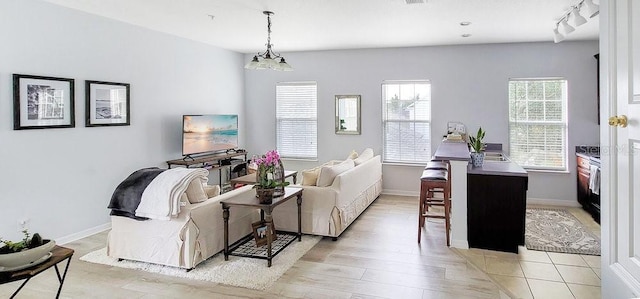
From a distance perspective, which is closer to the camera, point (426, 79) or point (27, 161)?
point (27, 161)

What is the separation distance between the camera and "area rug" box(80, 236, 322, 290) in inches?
130

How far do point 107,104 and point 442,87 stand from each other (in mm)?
4989

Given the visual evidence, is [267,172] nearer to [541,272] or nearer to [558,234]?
[541,272]

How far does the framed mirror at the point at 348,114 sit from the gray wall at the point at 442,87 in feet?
0.34

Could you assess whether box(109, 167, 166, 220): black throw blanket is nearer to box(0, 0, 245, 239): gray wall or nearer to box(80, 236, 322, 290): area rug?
box(80, 236, 322, 290): area rug

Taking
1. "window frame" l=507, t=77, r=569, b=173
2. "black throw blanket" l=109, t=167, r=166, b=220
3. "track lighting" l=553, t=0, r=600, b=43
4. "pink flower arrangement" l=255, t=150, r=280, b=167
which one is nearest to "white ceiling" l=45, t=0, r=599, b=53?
"track lighting" l=553, t=0, r=600, b=43

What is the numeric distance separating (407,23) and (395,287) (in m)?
3.32

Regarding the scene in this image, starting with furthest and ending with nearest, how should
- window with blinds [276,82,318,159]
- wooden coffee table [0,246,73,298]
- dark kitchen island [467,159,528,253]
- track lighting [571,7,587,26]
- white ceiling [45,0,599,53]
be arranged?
window with blinds [276,82,318,159] < white ceiling [45,0,599,53] < track lighting [571,7,587,26] < dark kitchen island [467,159,528,253] < wooden coffee table [0,246,73,298]

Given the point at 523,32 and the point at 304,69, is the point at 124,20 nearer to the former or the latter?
the point at 304,69

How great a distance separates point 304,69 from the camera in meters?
7.28

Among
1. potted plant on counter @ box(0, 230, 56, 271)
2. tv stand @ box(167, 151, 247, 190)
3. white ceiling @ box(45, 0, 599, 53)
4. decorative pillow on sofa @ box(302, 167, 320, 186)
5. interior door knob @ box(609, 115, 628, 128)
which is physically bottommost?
potted plant on counter @ box(0, 230, 56, 271)

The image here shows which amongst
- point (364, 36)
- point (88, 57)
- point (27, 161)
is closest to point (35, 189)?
point (27, 161)

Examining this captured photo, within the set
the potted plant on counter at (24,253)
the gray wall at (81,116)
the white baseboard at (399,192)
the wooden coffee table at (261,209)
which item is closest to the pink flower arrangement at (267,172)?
the wooden coffee table at (261,209)

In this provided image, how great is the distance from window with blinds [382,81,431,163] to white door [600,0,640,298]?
4.72 m
